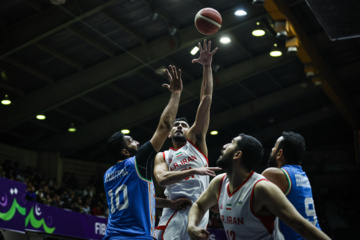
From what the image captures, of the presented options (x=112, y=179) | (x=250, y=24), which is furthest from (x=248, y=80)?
(x=112, y=179)

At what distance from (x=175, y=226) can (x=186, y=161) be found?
88 centimetres

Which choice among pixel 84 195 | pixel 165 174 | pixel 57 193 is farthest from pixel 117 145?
pixel 84 195

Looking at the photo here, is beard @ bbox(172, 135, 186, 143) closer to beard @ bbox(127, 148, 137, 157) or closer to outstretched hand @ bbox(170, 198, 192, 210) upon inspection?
outstretched hand @ bbox(170, 198, 192, 210)

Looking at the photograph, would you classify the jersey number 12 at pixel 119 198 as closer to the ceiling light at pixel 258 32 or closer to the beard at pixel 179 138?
the beard at pixel 179 138

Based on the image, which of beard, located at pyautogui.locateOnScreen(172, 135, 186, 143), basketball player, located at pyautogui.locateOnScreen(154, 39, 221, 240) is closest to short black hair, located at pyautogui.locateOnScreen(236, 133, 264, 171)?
basketball player, located at pyautogui.locateOnScreen(154, 39, 221, 240)

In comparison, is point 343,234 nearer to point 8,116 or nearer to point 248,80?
point 248,80

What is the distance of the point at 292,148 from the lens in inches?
223

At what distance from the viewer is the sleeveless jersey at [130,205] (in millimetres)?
5738

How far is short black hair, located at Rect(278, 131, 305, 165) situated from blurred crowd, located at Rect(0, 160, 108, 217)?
42.2 feet

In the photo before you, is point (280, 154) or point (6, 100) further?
point (6, 100)

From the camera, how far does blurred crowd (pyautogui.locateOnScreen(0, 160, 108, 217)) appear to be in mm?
19125

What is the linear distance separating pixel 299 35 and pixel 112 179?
15.5 metres

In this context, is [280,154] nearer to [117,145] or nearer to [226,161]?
[226,161]

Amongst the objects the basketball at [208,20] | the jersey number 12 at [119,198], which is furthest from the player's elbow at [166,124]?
the basketball at [208,20]
